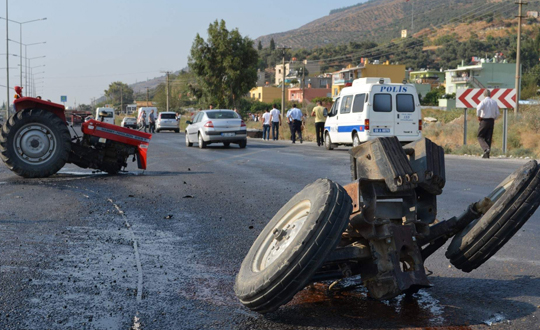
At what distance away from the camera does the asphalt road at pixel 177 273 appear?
3898mm

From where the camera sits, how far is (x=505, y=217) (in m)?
4.14

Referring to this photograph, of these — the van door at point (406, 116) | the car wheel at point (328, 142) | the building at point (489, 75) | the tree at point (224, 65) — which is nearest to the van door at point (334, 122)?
the car wheel at point (328, 142)

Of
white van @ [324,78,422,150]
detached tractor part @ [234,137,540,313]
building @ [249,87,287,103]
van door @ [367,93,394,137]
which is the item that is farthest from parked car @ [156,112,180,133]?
building @ [249,87,287,103]

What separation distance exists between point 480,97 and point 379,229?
1849cm

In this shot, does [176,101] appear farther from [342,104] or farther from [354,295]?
[354,295]

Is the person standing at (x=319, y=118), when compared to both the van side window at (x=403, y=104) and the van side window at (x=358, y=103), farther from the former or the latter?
the van side window at (x=403, y=104)

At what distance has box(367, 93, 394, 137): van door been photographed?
66.4 ft

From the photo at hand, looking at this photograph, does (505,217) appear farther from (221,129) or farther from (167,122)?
(167,122)

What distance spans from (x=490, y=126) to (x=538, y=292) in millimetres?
14730

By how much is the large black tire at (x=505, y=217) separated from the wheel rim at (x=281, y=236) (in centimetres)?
112

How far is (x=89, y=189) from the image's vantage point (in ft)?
35.4

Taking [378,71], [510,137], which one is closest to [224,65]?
[510,137]

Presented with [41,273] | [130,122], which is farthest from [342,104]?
[130,122]

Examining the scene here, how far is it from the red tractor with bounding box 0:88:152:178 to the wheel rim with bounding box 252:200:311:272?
8.84m
